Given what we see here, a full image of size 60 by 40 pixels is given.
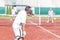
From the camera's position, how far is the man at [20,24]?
9.59 metres

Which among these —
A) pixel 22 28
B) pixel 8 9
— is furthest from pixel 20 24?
pixel 8 9

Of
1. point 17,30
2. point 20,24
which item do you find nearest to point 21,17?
point 20,24

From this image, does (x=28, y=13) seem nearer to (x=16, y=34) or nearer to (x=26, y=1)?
(x=16, y=34)

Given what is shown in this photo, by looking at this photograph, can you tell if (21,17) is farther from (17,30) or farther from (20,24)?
(17,30)

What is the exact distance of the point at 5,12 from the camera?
39.3 meters

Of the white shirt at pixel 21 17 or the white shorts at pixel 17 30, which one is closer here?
the white shirt at pixel 21 17

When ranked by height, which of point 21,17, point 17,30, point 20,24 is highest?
point 21,17

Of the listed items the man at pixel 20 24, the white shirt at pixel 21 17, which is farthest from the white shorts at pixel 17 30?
the white shirt at pixel 21 17

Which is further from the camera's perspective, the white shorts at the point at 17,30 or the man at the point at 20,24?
the white shorts at the point at 17,30

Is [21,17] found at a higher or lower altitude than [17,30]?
higher

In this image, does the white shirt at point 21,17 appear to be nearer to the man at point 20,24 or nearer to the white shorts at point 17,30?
the man at point 20,24

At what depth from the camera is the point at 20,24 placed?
391 inches

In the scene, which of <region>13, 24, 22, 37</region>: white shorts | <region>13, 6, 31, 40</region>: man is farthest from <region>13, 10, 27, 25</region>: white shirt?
<region>13, 24, 22, 37</region>: white shorts

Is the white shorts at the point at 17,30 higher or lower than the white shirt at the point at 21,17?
lower
